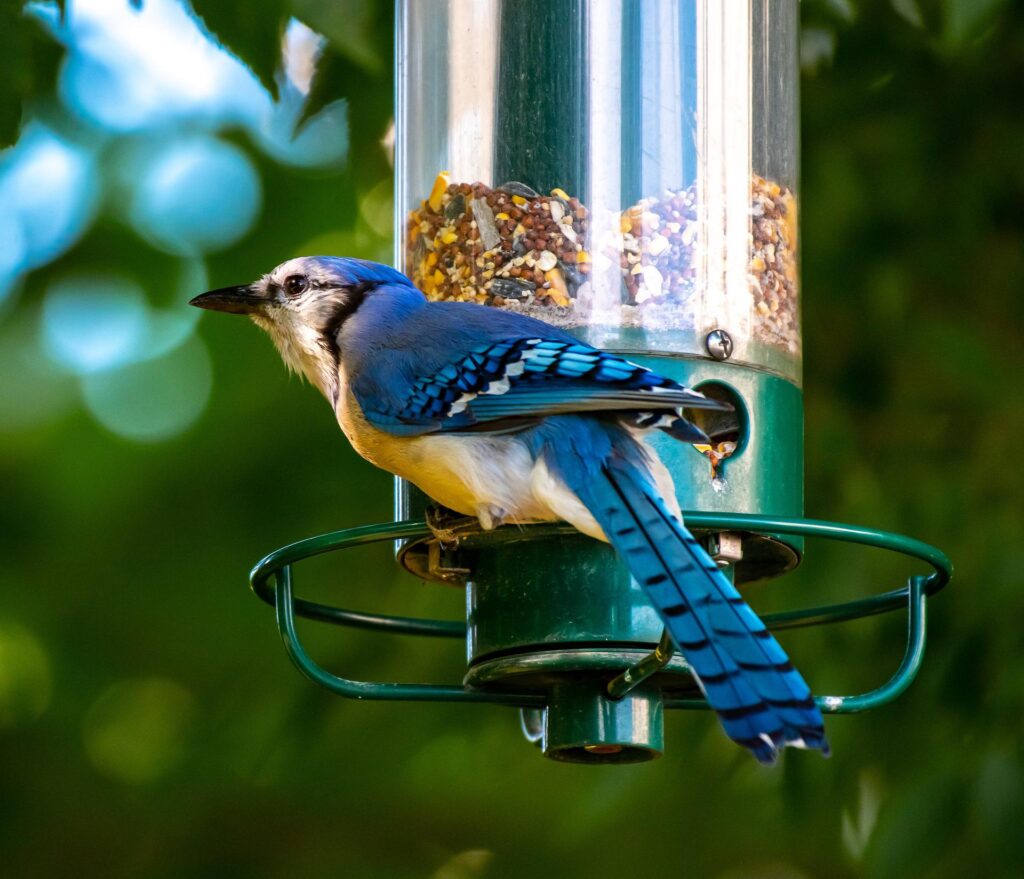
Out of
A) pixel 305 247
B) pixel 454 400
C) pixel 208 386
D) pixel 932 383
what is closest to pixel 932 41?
pixel 932 383

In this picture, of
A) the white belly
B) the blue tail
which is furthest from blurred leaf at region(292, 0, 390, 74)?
the blue tail

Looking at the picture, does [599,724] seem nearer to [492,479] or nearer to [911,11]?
[492,479]

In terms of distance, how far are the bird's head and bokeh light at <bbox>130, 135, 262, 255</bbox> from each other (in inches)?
42.4

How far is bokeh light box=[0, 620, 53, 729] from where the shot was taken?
6.01 m

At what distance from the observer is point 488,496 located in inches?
161

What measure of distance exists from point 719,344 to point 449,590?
1.75m

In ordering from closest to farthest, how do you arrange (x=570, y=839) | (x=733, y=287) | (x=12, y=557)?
(x=733, y=287)
(x=570, y=839)
(x=12, y=557)

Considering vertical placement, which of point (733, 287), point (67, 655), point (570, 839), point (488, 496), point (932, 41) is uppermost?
point (932, 41)

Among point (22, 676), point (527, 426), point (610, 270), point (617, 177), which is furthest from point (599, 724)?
point (22, 676)

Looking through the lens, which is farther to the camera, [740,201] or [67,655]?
[67,655]

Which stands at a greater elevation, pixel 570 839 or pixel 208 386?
pixel 208 386

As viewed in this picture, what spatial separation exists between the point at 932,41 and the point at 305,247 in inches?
80.6

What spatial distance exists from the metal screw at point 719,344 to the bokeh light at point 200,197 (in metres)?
1.87

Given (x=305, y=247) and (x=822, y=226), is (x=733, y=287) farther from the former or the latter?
(x=305, y=247)
